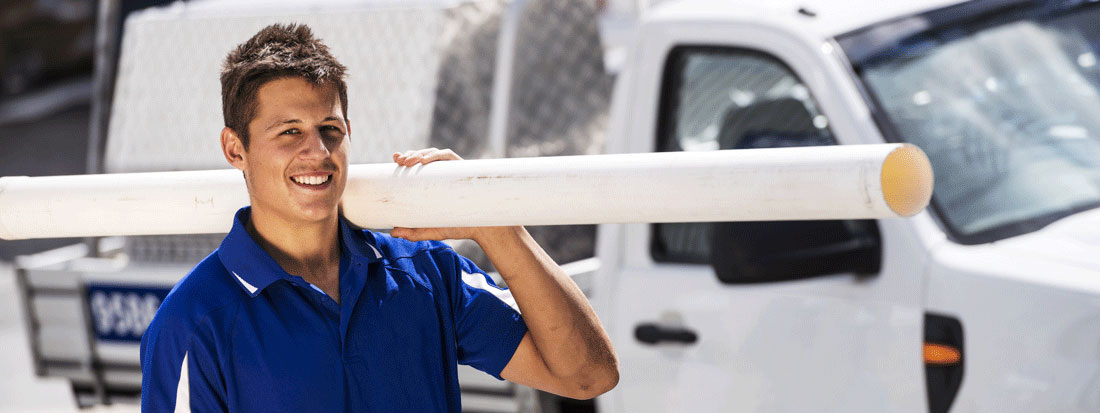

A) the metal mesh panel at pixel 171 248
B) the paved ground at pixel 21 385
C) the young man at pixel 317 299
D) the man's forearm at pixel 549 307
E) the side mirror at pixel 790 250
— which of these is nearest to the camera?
the young man at pixel 317 299

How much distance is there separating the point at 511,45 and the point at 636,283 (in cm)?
121

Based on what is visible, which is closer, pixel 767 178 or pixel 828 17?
pixel 767 178

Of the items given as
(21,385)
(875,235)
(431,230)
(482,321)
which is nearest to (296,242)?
(431,230)

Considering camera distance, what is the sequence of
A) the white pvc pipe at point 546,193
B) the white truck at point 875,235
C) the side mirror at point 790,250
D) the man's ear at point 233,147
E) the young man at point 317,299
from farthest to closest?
the side mirror at point 790,250 < the white truck at point 875,235 < the man's ear at point 233,147 < the young man at point 317,299 < the white pvc pipe at point 546,193

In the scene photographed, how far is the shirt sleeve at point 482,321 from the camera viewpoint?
2.20 m

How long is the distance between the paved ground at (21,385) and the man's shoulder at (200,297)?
4.63 meters

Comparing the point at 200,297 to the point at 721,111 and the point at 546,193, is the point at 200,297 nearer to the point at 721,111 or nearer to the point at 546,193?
the point at 546,193

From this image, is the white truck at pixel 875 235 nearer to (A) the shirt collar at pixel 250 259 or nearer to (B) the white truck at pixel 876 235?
(B) the white truck at pixel 876 235

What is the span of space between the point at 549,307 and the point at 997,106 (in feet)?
4.78

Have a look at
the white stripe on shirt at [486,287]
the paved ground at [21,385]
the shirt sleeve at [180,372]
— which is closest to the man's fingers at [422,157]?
the white stripe on shirt at [486,287]

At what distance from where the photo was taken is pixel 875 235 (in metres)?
2.91

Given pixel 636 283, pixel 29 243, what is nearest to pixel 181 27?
pixel 636 283

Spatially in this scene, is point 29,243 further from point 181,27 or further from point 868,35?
point 868,35

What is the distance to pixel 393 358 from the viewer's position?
2023mm
